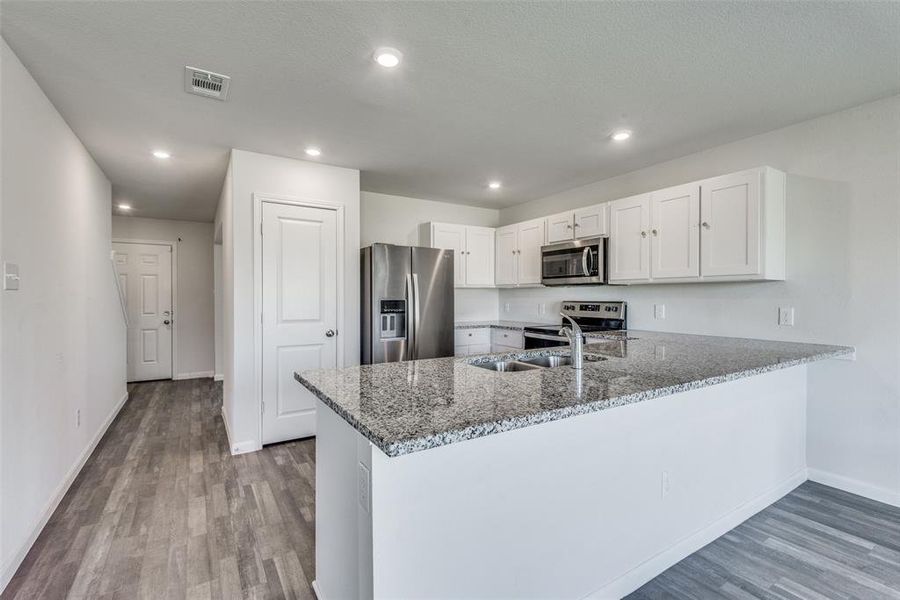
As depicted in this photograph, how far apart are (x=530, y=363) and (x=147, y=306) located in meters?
5.98

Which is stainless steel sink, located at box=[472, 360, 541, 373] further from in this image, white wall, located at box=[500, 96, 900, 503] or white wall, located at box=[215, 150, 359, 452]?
white wall, located at box=[215, 150, 359, 452]

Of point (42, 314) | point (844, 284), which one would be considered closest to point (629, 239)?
point (844, 284)

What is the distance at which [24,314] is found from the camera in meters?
2.06

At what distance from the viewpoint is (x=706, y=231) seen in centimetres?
301

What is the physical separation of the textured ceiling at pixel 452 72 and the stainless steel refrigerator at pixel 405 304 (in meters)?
0.92

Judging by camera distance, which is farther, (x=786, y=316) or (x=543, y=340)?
(x=543, y=340)

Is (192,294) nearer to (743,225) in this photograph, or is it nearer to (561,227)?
(561,227)

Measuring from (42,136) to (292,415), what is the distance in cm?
244

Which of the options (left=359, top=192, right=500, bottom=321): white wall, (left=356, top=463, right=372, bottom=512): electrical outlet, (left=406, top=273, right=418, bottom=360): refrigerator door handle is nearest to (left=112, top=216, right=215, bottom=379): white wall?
(left=359, top=192, right=500, bottom=321): white wall

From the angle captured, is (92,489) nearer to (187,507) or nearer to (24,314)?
(187,507)

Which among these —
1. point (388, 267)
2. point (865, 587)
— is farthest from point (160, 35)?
point (865, 587)

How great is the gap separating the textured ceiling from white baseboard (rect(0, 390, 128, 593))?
2296 mm

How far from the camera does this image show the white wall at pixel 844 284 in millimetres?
Answer: 2480

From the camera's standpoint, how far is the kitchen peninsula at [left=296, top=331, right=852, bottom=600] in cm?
115
